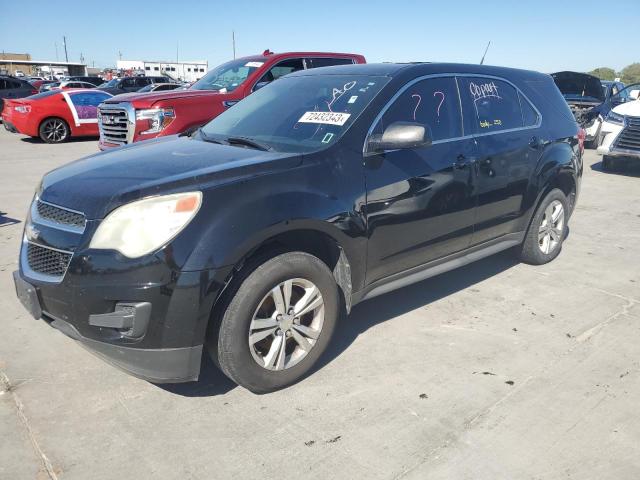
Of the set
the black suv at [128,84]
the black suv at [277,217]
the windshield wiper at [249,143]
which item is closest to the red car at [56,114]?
the black suv at [128,84]

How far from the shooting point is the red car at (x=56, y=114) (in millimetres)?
13195

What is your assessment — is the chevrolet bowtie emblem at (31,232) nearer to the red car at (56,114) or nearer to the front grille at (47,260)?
the front grille at (47,260)

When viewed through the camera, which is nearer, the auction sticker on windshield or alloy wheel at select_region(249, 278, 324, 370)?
alloy wheel at select_region(249, 278, 324, 370)

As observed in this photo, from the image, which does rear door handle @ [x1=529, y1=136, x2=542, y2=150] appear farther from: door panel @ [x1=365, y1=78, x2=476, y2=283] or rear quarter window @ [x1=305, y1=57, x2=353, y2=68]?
rear quarter window @ [x1=305, y1=57, x2=353, y2=68]

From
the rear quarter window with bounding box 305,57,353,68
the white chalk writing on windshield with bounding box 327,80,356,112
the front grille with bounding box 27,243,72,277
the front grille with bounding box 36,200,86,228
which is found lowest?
the front grille with bounding box 27,243,72,277

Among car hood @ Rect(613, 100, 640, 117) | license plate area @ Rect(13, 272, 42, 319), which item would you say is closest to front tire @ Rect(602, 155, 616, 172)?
car hood @ Rect(613, 100, 640, 117)

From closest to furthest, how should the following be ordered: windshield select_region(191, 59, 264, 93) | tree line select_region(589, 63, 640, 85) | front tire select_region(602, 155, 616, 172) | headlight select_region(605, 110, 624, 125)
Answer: windshield select_region(191, 59, 264, 93) < headlight select_region(605, 110, 624, 125) < front tire select_region(602, 155, 616, 172) < tree line select_region(589, 63, 640, 85)

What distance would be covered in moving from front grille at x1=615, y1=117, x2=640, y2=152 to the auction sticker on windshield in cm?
846

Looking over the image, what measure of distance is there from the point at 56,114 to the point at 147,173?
1245 centimetres

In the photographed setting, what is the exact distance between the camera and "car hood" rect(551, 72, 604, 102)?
13.6 metres

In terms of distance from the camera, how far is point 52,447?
7.98ft

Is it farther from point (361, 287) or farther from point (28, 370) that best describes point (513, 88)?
point (28, 370)

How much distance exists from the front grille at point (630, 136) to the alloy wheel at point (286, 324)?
9010mm

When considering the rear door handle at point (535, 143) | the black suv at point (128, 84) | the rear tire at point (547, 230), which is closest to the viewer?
the rear door handle at point (535, 143)
